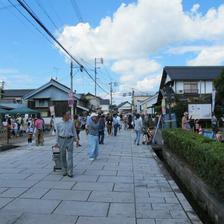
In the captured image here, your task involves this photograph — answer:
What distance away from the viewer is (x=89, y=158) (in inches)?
613

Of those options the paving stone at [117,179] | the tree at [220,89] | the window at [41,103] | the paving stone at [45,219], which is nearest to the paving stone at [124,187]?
the paving stone at [117,179]

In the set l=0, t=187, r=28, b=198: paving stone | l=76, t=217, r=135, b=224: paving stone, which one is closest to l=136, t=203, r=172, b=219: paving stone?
l=76, t=217, r=135, b=224: paving stone

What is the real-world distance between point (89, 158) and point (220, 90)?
23.9 meters

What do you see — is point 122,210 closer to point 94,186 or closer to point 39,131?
point 94,186

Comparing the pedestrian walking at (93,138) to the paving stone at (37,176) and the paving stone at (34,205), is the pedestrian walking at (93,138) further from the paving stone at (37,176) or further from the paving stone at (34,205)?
the paving stone at (34,205)

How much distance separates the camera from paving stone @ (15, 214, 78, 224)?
6.65 meters

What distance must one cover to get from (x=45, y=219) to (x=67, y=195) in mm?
1966

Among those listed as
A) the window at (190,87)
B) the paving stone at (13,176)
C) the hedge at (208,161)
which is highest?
the window at (190,87)

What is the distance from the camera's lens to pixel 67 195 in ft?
28.8

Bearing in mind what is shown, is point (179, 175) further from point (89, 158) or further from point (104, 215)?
point (104, 215)

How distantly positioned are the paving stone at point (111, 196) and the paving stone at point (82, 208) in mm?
396

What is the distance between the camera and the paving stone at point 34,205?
7.39 metres

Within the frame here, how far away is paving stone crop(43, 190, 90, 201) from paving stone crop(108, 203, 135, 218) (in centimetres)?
80

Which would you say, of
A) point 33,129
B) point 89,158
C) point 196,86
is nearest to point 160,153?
point 89,158
